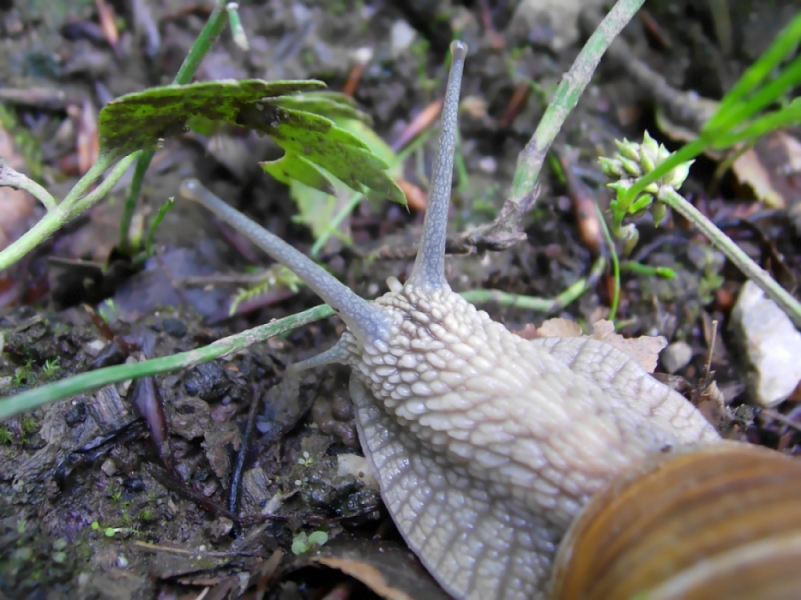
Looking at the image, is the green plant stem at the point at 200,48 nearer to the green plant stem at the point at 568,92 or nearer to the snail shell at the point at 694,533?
the green plant stem at the point at 568,92

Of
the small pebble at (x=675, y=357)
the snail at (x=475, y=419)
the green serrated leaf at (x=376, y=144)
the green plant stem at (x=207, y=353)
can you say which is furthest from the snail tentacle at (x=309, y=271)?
the small pebble at (x=675, y=357)

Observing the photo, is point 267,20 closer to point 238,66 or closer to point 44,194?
point 238,66

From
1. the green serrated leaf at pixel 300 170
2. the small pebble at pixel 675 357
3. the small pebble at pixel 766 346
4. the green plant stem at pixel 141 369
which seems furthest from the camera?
the small pebble at pixel 675 357

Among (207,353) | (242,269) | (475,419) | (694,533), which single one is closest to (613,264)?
(475,419)

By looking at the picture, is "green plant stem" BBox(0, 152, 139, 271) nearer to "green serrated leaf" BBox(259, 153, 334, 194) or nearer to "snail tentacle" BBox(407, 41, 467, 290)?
"green serrated leaf" BBox(259, 153, 334, 194)

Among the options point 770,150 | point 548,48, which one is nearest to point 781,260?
point 770,150

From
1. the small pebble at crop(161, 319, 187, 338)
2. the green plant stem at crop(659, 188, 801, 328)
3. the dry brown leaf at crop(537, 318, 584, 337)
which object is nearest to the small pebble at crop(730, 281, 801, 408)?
the green plant stem at crop(659, 188, 801, 328)

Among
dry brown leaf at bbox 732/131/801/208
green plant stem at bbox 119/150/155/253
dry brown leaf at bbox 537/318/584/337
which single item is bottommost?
green plant stem at bbox 119/150/155/253
